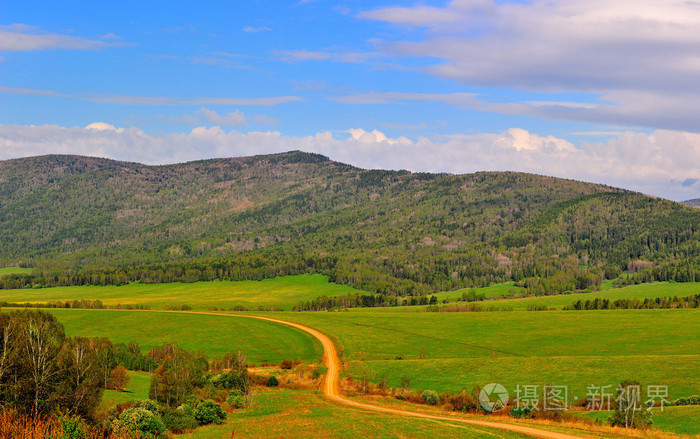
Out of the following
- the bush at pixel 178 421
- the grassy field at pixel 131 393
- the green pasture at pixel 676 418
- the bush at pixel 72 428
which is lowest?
the grassy field at pixel 131 393

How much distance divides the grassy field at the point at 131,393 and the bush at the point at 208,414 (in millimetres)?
10474

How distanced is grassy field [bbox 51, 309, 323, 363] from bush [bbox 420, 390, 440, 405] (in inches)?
1888

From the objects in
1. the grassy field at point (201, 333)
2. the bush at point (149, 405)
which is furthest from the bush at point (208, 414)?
the grassy field at point (201, 333)

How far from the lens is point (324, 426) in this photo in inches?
2199

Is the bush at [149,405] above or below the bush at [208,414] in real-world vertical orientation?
above

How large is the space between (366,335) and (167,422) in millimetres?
100691

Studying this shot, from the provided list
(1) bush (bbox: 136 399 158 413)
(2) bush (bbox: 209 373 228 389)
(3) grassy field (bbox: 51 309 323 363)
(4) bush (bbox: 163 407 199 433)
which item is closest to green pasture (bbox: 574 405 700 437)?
(4) bush (bbox: 163 407 199 433)

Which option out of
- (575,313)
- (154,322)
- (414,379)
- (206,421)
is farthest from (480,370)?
(154,322)

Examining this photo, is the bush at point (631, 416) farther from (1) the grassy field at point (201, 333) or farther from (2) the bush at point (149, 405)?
(1) the grassy field at point (201, 333)

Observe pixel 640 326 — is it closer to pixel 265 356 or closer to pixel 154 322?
pixel 265 356

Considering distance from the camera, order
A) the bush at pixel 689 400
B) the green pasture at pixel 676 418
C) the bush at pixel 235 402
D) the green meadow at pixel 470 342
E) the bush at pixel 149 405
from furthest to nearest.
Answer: the green meadow at pixel 470 342, the bush at pixel 235 402, the bush at pixel 689 400, the bush at pixel 149 405, the green pasture at pixel 676 418

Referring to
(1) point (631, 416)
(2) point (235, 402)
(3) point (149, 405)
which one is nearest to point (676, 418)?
(1) point (631, 416)

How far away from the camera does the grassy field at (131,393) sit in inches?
2741

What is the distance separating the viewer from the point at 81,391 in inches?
1802
